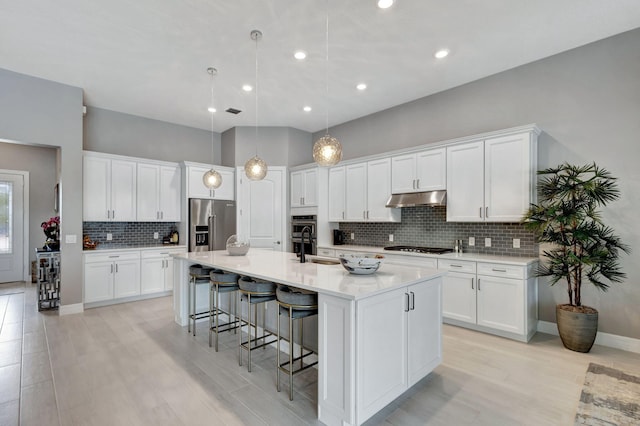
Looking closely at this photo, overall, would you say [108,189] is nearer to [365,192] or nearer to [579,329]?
[365,192]

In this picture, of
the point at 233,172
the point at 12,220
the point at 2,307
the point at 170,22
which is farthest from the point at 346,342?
the point at 12,220

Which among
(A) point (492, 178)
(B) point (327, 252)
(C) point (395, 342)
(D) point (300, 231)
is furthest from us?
(D) point (300, 231)

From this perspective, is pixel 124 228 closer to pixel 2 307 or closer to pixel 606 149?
pixel 2 307

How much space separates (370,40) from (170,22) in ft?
6.70

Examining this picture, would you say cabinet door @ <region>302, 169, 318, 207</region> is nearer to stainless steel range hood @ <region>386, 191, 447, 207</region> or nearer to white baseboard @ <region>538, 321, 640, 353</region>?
stainless steel range hood @ <region>386, 191, 447, 207</region>

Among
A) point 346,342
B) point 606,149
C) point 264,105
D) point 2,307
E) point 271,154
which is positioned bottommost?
point 2,307

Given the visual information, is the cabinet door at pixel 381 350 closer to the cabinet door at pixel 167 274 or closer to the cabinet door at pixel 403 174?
the cabinet door at pixel 403 174

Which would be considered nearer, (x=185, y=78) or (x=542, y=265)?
(x=542, y=265)

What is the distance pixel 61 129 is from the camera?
172 inches

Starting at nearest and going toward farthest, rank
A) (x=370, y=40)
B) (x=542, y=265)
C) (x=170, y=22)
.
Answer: (x=170, y=22) < (x=370, y=40) < (x=542, y=265)

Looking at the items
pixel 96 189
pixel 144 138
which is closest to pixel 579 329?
pixel 96 189

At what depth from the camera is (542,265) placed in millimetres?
3742

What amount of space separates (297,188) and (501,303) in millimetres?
3931

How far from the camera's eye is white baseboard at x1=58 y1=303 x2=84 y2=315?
4.37m
